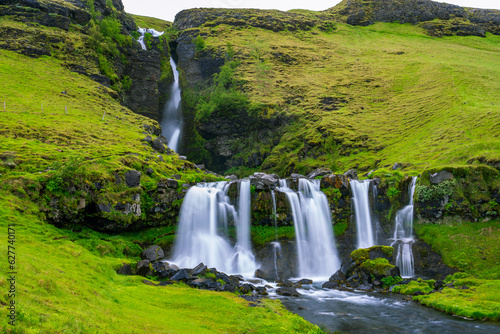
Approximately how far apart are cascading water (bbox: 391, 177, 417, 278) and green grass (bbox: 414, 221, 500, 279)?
163 centimetres

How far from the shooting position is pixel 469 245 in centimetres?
2834

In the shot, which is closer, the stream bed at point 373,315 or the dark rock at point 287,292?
the stream bed at point 373,315

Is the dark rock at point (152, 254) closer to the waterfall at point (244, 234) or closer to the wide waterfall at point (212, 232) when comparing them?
the wide waterfall at point (212, 232)

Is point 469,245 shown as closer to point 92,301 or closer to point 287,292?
point 287,292

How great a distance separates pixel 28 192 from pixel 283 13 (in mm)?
131474

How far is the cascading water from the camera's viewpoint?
29.6 meters

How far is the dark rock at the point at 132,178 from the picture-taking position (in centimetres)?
3153

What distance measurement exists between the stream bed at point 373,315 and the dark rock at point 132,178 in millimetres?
17700

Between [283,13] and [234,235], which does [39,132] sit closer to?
[234,235]

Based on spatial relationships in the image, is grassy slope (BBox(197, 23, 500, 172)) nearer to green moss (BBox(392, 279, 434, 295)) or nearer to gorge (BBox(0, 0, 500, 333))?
gorge (BBox(0, 0, 500, 333))

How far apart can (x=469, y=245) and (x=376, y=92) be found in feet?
187

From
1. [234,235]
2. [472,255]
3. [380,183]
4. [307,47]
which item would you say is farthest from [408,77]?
[234,235]

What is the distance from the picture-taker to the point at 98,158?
3284 cm

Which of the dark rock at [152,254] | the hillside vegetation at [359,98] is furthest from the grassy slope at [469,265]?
the dark rock at [152,254]
